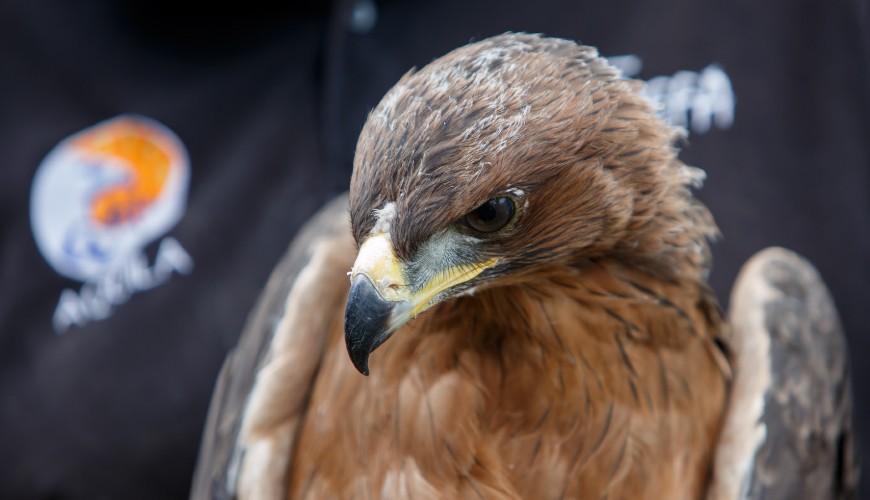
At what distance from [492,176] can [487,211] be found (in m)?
0.10

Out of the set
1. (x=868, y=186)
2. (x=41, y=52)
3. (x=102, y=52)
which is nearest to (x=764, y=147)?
(x=868, y=186)

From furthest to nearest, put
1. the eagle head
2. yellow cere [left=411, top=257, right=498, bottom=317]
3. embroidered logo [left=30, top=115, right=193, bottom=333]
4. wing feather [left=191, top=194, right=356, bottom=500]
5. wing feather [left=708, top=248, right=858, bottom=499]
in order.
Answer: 1. embroidered logo [left=30, top=115, right=193, bottom=333]
2. wing feather [left=191, top=194, right=356, bottom=500]
3. wing feather [left=708, top=248, right=858, bottom=499]
4. yellow cere [left=411, top=257, right=498, bottom=317]
5. the eagle head

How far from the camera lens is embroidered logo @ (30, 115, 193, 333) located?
9.64ft

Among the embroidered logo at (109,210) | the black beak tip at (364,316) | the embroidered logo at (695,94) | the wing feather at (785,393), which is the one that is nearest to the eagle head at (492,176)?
the black beak tip at (364,316)

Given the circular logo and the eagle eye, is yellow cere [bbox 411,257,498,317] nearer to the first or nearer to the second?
the eagle eye

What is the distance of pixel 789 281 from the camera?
2.36 meters

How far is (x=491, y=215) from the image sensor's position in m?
1.55

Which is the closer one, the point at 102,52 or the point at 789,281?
the point at 789,281

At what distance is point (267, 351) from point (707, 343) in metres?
1.25

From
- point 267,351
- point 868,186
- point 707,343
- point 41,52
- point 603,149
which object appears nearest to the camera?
point 603,149

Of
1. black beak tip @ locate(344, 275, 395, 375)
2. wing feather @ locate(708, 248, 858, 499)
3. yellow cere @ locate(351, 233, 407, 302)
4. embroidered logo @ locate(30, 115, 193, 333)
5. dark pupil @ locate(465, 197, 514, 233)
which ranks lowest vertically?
wing feather @ locate(708, 248, 858, 499)

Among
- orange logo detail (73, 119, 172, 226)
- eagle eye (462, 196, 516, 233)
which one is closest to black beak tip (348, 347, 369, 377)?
eagle eye (462, 196, 516, 233)

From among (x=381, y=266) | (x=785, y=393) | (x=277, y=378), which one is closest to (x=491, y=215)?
(x=381, y=266)

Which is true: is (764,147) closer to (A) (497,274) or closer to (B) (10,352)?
(A) (497,274)
